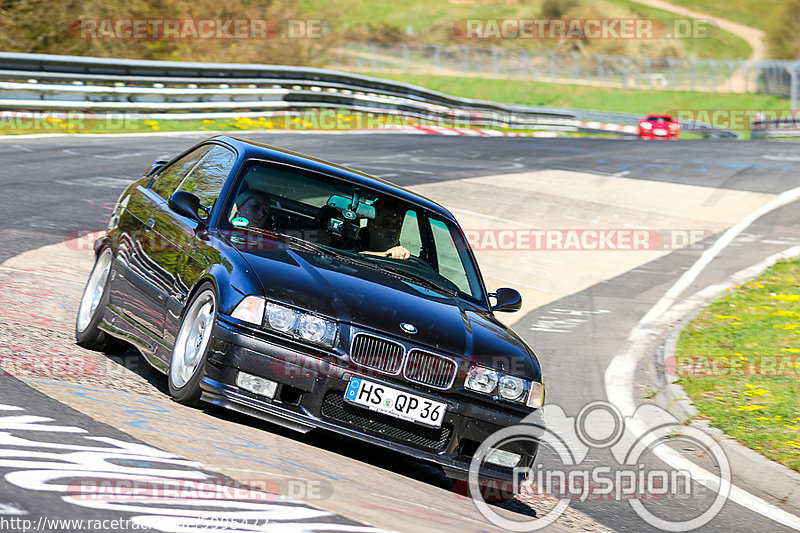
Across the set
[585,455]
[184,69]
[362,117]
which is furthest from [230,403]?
[362,117]

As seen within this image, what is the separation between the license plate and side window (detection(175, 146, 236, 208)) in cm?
181

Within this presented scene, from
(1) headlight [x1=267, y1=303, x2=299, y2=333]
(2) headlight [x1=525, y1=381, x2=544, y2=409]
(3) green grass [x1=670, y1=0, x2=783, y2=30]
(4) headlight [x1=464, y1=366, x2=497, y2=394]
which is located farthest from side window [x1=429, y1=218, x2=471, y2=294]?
(3) green grass [x1=670, y1=0, x2=783, y2=30]

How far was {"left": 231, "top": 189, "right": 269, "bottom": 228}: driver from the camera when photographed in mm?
6398

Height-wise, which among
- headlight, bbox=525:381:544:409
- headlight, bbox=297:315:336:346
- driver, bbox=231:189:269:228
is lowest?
headlight, bbox=525:381:544:409

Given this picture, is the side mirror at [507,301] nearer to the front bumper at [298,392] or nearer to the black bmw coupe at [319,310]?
the black bmw coupe at [319,310]

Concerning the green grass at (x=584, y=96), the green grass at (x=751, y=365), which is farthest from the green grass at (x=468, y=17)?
the green grass at (x=751, y=365)

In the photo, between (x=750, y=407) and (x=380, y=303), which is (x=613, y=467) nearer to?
(x=750, y=407)

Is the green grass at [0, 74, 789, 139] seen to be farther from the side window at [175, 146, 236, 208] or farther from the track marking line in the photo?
the side window at [175, 146, 236, 208]

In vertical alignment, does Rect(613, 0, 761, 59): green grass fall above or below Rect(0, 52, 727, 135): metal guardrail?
above

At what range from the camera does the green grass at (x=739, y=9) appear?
103 meters

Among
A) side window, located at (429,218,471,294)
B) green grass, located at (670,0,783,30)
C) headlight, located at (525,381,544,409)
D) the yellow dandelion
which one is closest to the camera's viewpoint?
headlight, located at (525,381,544,409)

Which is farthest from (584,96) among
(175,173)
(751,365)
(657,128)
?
(175,173)

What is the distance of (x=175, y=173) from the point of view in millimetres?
7453

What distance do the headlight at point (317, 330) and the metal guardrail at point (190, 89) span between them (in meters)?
15.6
